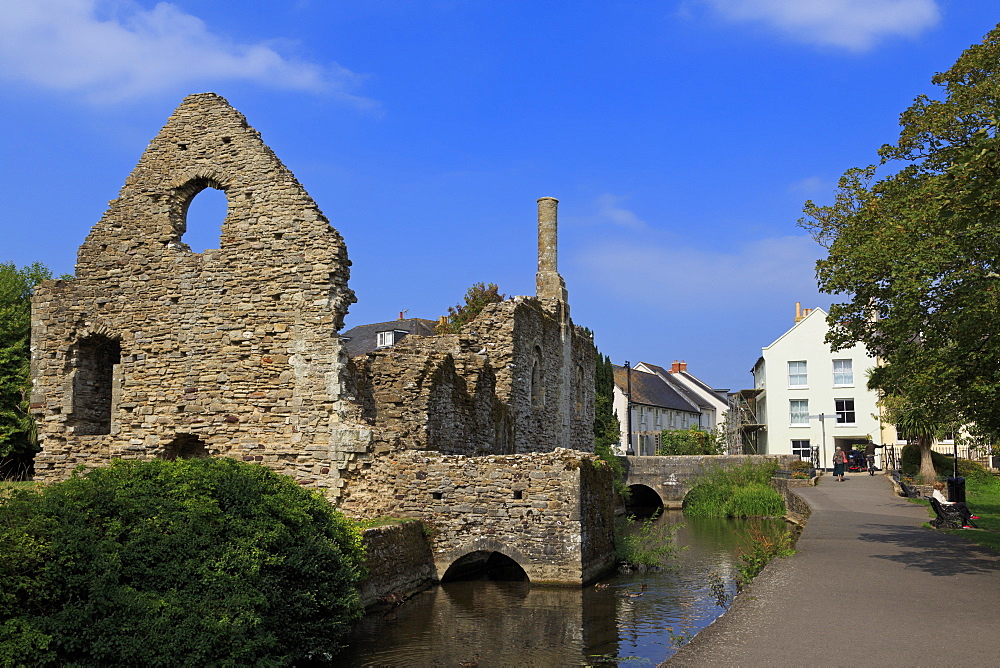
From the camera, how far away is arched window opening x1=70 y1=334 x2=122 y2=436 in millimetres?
16703

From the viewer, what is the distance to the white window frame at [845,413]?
45781mm

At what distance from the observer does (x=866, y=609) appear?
9258 mm

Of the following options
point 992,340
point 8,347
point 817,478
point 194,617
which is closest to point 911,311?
point 992,340

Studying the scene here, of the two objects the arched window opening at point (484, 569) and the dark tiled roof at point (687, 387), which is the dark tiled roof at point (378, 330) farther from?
the arched window opening at point (484, 569)

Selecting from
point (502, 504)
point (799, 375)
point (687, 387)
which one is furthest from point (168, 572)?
point (687, 387)

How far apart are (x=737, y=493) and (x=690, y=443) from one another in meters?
15.8

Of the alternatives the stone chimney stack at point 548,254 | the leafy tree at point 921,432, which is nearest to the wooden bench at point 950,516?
the leafy tree at point 921,432

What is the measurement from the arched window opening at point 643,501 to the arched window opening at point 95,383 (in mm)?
23344

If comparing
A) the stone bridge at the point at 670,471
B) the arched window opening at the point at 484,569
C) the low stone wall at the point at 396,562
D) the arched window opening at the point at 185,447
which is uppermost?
the arched window opening at the point at 185,447

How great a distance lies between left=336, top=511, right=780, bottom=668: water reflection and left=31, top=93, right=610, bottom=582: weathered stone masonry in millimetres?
962

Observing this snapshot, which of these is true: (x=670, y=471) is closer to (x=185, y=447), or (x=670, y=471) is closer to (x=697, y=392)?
(x=185, y=447)

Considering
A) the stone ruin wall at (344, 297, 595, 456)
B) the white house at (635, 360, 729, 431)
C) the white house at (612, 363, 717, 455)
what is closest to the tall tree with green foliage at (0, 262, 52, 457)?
the stone ruin wall at (344, 297, 595, 456)

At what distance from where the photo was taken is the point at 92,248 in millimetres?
16828

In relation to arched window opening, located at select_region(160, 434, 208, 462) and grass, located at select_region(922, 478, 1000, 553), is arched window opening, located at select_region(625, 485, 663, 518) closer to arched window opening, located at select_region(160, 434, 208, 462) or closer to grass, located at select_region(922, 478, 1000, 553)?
grass, located at select_region(922, 478, 1000, 553)
